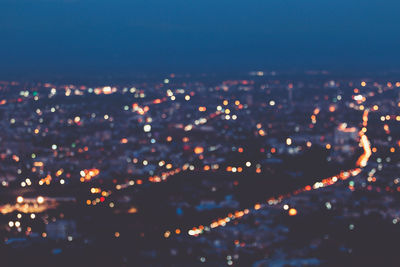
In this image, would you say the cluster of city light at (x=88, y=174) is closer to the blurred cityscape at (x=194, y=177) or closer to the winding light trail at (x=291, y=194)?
the blurred cityscape at (x=194, y=177)

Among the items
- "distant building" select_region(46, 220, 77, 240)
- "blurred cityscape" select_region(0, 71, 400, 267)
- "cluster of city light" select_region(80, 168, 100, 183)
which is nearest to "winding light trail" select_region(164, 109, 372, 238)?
"blurred cityscape" select_region(0, 71, 400, 267)

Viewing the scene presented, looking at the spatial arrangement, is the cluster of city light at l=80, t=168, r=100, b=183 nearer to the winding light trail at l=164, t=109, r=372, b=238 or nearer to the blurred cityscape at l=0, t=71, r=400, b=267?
the blurred cityscape at l=0, t=71, r=400, b=267

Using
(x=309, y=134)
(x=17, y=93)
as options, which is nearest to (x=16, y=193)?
(x=17, y=93)

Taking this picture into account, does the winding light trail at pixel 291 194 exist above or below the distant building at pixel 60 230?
above

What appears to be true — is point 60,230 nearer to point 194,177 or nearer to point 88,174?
point 88,174

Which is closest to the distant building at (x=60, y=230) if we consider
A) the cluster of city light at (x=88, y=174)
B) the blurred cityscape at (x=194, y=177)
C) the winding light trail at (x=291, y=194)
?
the blurred cityscape at (x=194, y=177)

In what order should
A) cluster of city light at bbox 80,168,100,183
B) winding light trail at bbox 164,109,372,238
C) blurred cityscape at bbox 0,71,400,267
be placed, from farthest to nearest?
cluster of city light at bbox 80,168,100,183, winding light trail at bbox 164,109,372,238, blurred cityscape at bbox 0,71,400,267

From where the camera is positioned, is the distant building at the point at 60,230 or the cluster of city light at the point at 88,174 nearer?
Answer: the distant building at the point at 60,230

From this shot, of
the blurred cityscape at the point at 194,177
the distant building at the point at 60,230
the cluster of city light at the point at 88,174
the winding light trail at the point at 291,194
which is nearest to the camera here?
the blurred cityscape at the point at 194,177
